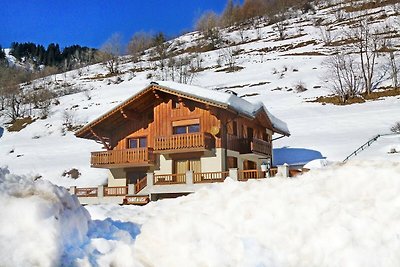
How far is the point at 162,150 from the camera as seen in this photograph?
23.8 meters

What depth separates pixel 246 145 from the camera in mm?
26062

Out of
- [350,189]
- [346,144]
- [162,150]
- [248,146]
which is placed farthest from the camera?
[346,144]

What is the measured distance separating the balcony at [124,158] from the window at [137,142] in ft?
5.39

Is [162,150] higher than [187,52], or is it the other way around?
[187,52]

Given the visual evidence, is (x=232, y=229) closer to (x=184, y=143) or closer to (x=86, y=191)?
(x=184, y=143)

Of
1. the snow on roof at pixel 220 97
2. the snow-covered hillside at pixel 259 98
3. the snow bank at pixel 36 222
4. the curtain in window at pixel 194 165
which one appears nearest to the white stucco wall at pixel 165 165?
the curtain in window at pixel 194 165

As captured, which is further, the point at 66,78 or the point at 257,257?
the point at 66,78

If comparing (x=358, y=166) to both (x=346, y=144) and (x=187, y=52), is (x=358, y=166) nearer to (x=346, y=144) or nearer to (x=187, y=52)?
(x=346, y=144)

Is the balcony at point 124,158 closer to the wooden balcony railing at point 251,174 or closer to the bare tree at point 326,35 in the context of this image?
the wooden balcony railing at point 251,174

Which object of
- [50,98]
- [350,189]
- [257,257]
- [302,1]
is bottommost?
[257,257]

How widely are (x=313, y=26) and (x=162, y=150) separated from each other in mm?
74610

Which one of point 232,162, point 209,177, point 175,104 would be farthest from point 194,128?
point 209,177

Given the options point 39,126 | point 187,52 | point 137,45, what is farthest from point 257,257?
point 137,45

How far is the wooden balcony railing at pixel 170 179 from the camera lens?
73.0 feet
